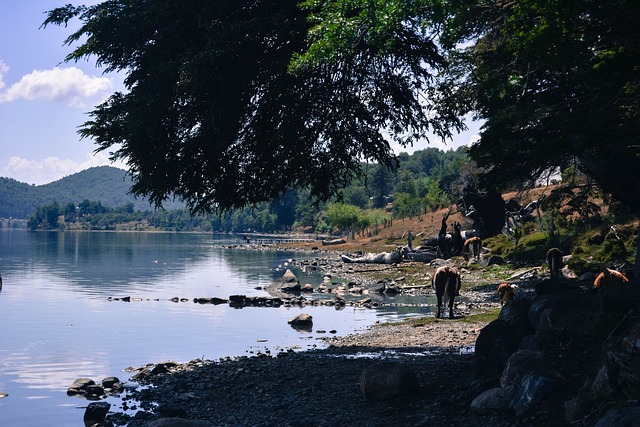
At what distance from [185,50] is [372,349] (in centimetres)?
1193

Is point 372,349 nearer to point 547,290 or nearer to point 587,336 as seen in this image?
point 547,290

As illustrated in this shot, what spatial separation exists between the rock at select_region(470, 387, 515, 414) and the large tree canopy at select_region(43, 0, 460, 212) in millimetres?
9876

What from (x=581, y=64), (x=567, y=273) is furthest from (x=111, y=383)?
(x=567, y=273)

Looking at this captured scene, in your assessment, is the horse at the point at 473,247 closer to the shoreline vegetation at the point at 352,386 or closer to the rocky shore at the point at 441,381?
the shoreline vegetation at the point at 352,386

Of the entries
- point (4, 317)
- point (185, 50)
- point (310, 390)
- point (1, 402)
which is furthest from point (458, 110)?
point (4, 317)

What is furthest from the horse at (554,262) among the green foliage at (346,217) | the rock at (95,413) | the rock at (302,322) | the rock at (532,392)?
the green foliage at (346,217)

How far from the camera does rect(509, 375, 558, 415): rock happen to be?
11.5 meters

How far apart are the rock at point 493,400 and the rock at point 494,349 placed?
5.78 feet

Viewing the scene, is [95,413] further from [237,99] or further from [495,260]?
[495,260]

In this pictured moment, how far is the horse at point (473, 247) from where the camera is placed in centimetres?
5784

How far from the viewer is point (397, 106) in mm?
21312

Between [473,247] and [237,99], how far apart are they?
42816mm

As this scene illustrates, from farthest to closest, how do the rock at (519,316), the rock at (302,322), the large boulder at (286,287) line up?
the large boulder at (286,287) < the rock at (302,322) < the rock at (519,316)

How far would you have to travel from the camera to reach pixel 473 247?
2329 inches
